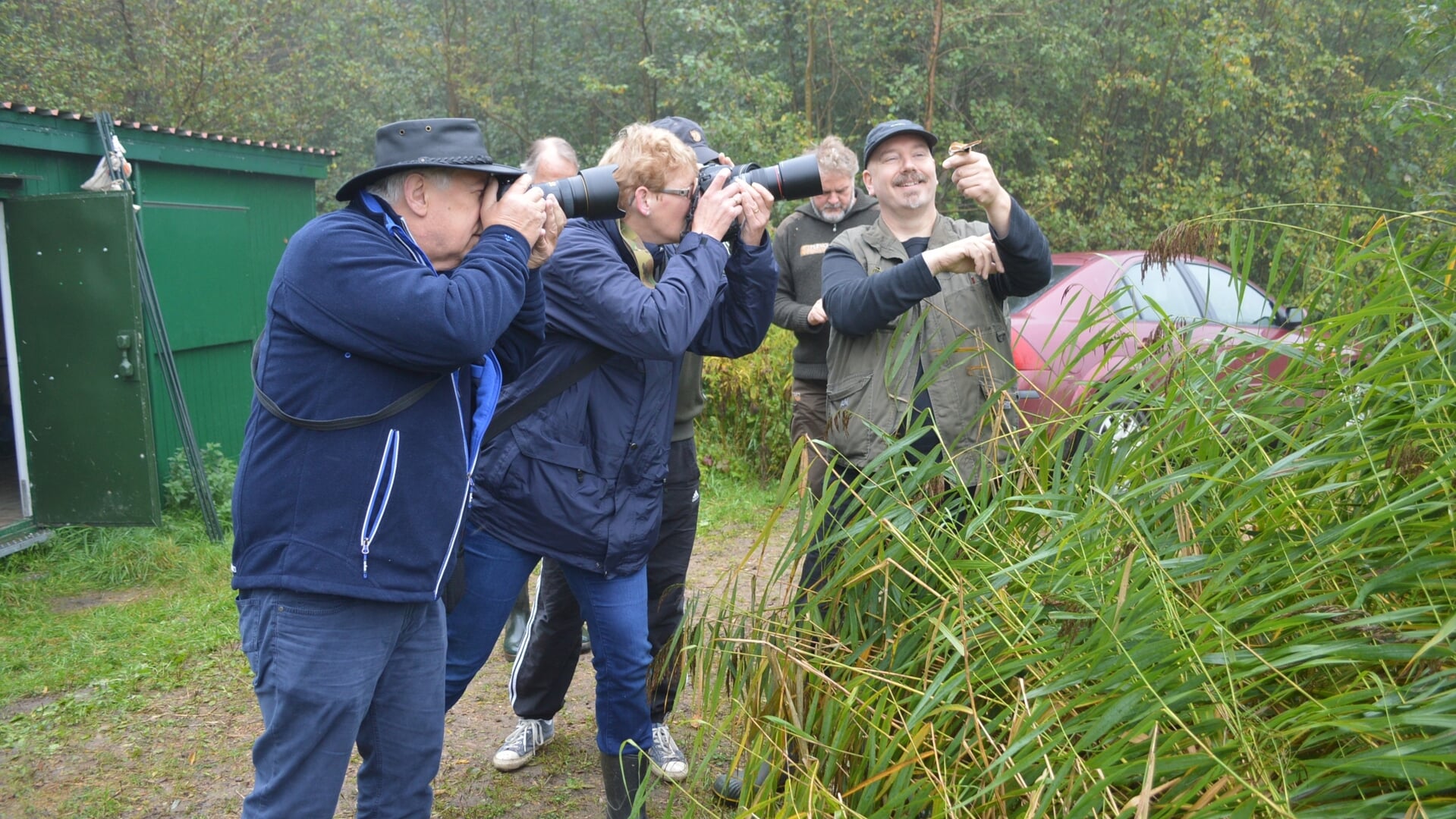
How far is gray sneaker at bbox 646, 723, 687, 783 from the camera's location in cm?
334

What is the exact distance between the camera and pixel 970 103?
1320 centimetres


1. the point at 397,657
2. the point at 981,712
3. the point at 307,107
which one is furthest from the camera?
the point at 307,107

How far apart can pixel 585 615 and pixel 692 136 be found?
1466mm

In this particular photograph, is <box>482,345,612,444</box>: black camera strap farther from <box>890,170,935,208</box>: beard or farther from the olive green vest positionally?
<box>890,170,935,208</box>: beard

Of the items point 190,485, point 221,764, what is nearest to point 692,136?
point 221,764

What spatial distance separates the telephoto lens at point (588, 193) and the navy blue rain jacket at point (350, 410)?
504mm

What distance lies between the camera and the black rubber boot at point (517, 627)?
4.54 metres

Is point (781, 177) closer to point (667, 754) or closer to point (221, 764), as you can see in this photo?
point (667, 754)

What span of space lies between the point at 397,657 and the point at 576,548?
576mm

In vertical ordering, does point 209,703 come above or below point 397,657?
below

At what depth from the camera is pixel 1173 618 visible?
151cm

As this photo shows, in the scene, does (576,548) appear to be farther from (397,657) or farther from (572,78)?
(572,78)

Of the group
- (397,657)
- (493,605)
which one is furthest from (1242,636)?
(493,605)

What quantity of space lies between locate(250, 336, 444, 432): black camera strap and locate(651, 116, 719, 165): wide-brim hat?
140 centimetres
